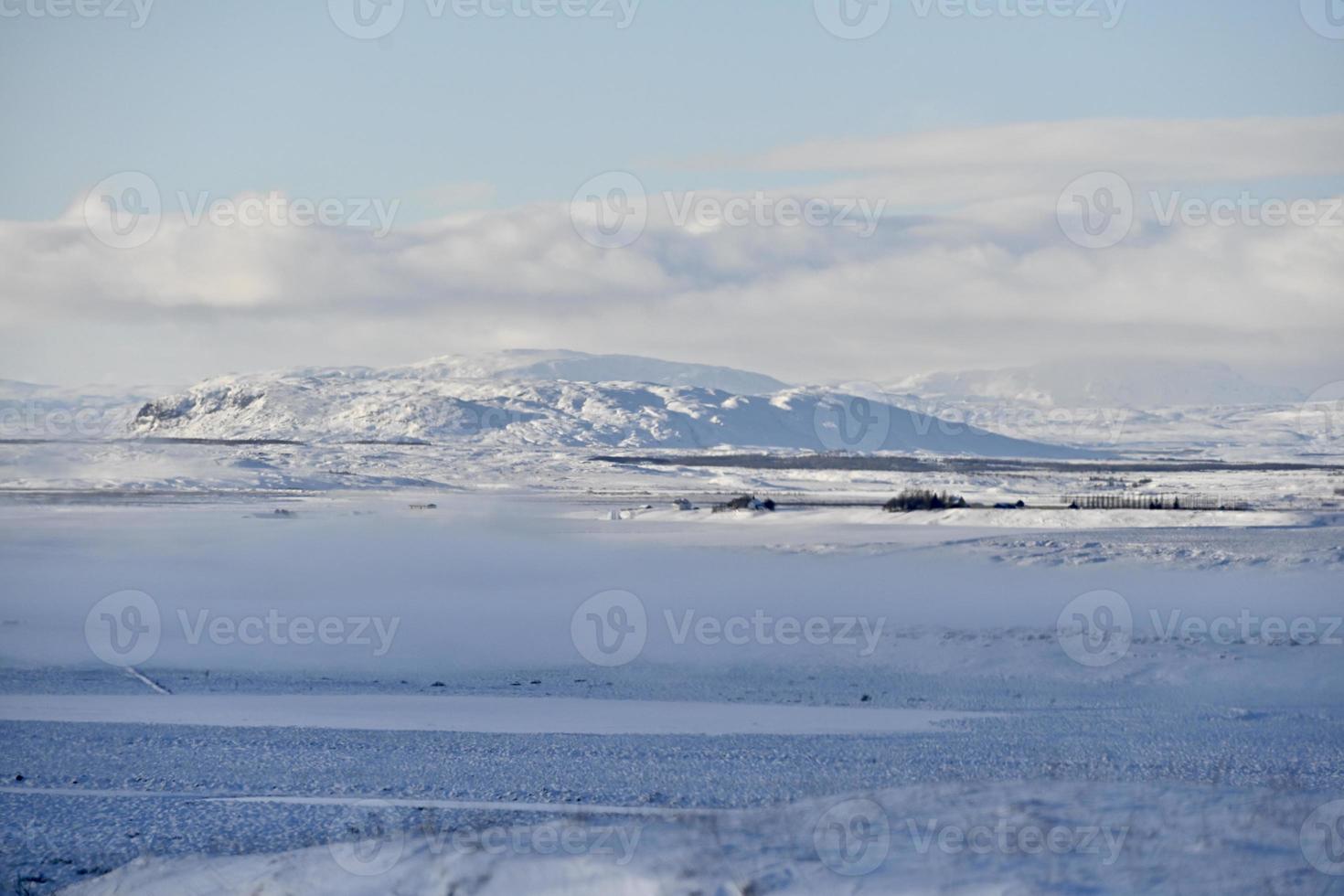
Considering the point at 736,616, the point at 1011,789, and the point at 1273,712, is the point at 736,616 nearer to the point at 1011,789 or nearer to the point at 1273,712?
the point at 1273,712

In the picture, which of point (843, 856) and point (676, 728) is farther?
point (676, 728)

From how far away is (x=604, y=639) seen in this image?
21094 millimetres

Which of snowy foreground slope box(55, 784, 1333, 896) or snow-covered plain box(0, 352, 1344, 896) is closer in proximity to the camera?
snowy foreground slope box(55, 784, 1333, 896)

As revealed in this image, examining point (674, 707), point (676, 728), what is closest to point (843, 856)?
point (676, 728)

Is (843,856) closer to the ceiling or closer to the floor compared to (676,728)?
closer to the ceiling

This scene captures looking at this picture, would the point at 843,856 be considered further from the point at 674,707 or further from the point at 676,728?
the point at 674,707

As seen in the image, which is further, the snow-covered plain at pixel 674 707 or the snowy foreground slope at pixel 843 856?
the snow-covered plain at pixel 674 707

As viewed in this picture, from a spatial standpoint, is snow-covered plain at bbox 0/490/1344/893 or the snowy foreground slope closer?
the snowy foreground slope

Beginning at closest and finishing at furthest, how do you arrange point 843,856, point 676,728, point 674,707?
point 843,856
point 676,728
point 674,707

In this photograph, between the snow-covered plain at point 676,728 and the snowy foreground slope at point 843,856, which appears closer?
the snowy foreground slope at point 843,856

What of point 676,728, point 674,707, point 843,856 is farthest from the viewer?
point 674,707

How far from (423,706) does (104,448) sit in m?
66.7

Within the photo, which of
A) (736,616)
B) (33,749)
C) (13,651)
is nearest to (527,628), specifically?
(736,616)

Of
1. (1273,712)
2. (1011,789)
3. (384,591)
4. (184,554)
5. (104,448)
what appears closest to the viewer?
(1011,789)
